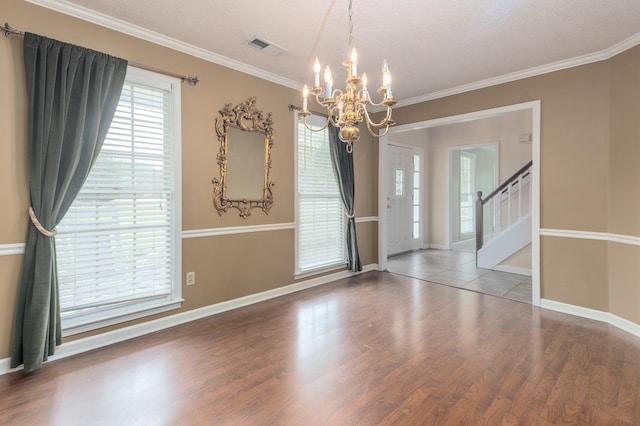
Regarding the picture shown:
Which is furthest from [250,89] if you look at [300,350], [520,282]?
[520,282]

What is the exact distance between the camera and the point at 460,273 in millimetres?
5172

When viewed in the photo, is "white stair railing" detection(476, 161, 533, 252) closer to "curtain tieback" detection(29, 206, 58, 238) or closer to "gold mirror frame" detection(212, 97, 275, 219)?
"gold mirror frame" detection(212, 97, 275, 219)

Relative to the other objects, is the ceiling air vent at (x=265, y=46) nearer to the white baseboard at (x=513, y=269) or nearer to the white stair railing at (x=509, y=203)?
the white stair railing at (x=509, y=203)

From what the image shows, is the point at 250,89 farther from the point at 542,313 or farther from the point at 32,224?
the point at 542,313

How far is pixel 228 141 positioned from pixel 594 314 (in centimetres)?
409

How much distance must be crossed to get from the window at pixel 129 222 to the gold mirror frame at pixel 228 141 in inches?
16.9


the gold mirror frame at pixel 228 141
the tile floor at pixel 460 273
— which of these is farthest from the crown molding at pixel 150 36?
the tile floor at pixel 460 273

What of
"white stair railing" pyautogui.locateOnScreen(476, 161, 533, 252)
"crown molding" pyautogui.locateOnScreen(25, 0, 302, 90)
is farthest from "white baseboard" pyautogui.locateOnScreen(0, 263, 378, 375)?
"white stair railing" pyautogui.locateOnScreen(476, 161, 533, 252)

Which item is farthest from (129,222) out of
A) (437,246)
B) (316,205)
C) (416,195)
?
(437,246)

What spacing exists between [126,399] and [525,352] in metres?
2.81

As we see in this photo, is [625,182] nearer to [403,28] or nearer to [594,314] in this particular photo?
[594,314]

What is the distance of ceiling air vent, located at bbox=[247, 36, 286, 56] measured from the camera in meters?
2.96

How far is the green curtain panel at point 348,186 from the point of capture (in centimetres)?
455

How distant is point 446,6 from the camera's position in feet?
7.94
